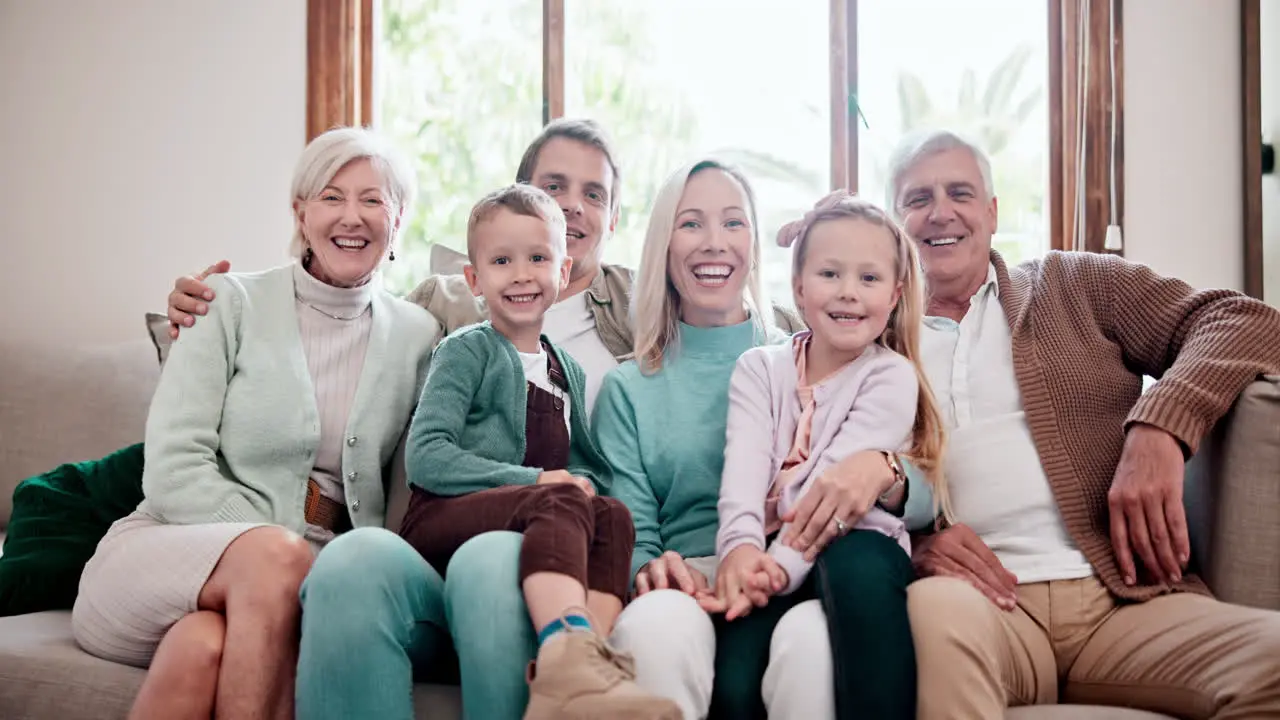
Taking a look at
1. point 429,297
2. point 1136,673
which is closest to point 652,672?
point 1136,673

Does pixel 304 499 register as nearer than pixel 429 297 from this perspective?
Yes

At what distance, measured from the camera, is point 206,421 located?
173 centimetres

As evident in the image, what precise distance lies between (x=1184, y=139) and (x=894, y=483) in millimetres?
2082

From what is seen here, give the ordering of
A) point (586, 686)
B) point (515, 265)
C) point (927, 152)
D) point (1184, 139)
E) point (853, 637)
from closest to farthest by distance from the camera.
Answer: point (586, 686) < point (853, 637) < point (515, 265) < point (927, 152) < point (1184, 139)

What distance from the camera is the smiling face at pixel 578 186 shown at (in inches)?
89.0

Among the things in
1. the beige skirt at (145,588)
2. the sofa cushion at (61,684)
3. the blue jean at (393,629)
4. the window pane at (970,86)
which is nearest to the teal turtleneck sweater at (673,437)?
the blue jean at (393,629)

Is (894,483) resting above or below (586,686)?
above

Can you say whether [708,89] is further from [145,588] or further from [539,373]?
[145,588]

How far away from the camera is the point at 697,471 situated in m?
1.83

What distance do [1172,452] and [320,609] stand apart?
1235mm

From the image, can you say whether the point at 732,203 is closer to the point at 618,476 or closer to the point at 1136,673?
the point at 618,476

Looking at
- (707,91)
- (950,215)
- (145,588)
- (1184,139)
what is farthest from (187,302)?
(1184,139)

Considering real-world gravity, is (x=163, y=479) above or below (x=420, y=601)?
above

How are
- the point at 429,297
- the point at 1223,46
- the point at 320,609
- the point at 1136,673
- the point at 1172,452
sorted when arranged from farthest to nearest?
the point at 1223,46
the point at 429,297
the point at 1172,452
the point at 1136,673
the point at 320,609
